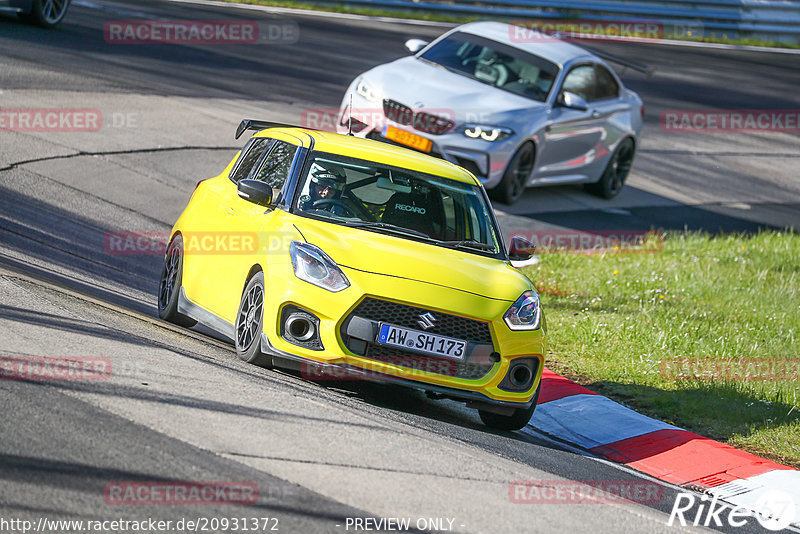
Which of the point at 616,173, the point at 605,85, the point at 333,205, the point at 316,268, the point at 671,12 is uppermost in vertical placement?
the point at 671,12

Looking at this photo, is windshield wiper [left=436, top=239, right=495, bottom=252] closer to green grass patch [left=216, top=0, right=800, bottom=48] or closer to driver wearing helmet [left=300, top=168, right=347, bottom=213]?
driver wearing helmet [left=300, top=168, right=347, bottom=213]

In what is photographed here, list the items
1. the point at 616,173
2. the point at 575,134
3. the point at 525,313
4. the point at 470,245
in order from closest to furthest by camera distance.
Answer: the point at 525,313
the point at 470,245
the point at 575,134
the point at 616,173

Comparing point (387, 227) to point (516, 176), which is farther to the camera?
point (516, 176)

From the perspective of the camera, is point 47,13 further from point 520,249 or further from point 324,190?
point 520,249

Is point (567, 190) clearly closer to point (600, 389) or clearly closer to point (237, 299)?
point (600, 389)

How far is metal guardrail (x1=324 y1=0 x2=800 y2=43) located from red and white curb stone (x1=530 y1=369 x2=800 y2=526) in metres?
21.3

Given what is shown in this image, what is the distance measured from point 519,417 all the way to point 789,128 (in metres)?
19.6

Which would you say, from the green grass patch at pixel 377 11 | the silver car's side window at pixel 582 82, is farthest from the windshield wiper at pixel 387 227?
the green grass patch at pixel 377 11

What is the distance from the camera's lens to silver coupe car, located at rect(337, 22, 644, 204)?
14.0 m

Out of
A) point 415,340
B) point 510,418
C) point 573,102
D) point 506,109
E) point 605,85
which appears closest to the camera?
point 415,340

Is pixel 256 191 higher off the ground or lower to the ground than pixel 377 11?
lower

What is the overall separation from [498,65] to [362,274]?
8.77 m

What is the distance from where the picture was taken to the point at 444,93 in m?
14.2

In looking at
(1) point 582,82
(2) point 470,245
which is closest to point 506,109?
(1) point 582,82
